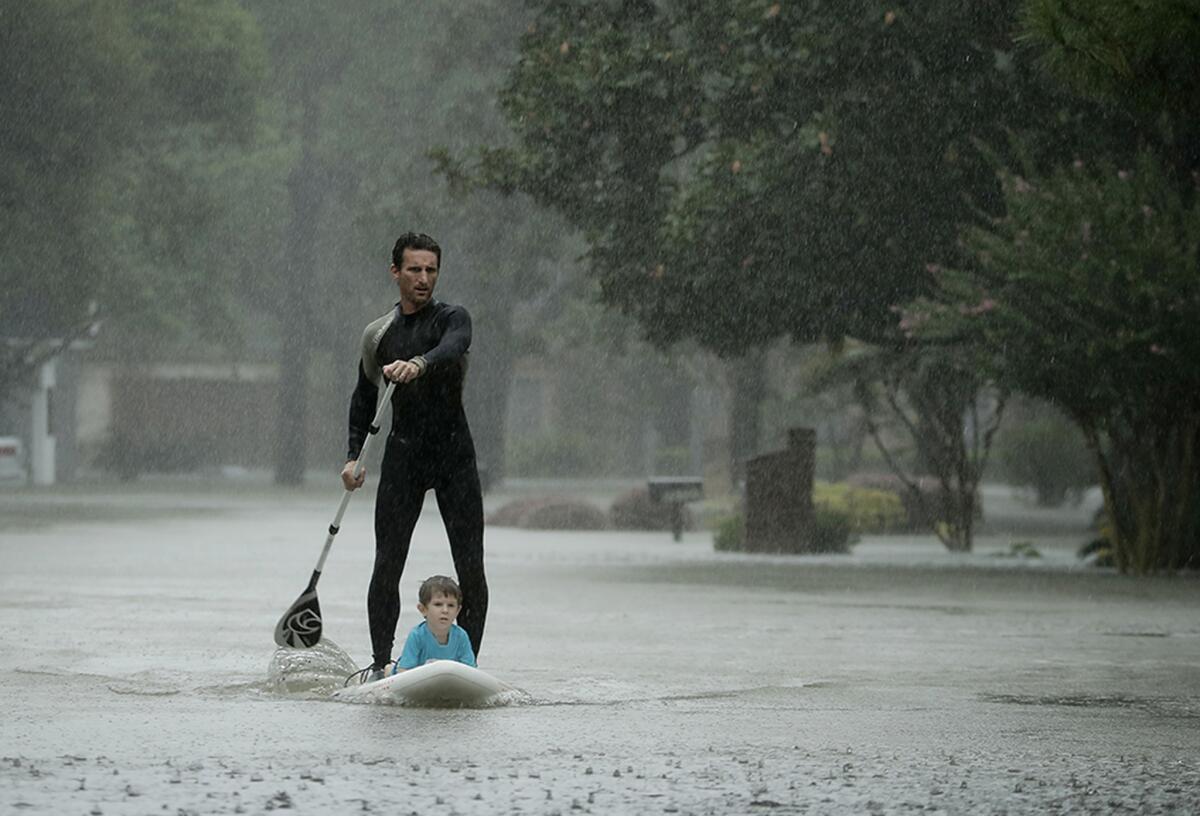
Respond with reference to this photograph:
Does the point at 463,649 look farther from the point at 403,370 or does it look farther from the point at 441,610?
the point at 403,370

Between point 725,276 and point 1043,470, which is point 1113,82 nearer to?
point 725,276

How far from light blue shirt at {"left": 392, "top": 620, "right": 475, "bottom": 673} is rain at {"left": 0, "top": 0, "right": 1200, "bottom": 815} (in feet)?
0.75

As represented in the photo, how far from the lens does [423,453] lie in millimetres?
11102

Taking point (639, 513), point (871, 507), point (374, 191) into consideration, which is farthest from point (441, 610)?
point (374, 191)

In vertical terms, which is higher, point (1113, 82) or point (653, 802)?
point (1113, 82)

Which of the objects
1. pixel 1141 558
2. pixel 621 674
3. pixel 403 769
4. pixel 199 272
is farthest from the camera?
pixel 199 272

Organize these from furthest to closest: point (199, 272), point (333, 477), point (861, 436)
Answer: point (333, 477) → point (199, 272) → point (861, 436)

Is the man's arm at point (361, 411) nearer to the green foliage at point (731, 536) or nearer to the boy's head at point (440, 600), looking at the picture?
the boy's head at point (440, 600)

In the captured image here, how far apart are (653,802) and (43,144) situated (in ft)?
147

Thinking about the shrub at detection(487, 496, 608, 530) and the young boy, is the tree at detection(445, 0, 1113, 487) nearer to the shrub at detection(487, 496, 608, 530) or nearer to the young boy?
the shrub at detection(487, 496, 608, 530)

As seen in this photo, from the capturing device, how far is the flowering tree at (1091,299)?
22.0 meters

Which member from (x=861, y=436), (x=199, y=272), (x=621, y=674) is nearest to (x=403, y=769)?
(x=621, y=674)

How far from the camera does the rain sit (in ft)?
31.1

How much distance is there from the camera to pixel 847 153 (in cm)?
2489
